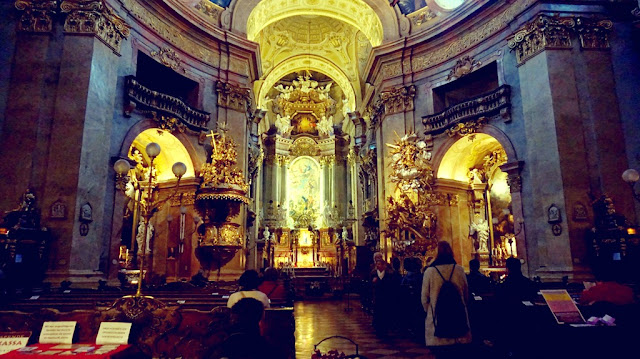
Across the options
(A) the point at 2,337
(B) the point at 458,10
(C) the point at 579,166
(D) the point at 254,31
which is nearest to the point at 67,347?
(A) the point at 2,337

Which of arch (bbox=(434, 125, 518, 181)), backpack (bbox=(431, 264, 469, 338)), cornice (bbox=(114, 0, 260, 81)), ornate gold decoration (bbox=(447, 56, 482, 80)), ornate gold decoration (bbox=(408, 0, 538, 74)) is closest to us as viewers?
backpack (bbox=(431, 264, 469, 338))

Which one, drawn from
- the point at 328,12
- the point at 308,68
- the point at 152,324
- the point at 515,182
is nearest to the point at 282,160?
the point at 308,68

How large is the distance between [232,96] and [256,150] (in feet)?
17.4

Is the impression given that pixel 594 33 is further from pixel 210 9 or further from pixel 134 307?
pixel 134 307

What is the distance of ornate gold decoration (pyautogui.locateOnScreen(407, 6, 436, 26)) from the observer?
15.3 meters

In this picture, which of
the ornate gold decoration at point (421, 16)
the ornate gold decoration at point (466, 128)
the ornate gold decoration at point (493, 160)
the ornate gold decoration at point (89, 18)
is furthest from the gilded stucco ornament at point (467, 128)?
the ornate gold decoration at point (89, 18)

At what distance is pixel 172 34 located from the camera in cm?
1300

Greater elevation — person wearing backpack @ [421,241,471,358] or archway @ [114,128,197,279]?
archway @ [114,128,197,279]

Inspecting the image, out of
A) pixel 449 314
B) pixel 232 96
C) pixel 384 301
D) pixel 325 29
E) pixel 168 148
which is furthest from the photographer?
pixel 325 29

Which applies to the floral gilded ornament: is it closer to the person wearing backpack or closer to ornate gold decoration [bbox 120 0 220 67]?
ornate gold decoration [bbox 120 0 220 67]

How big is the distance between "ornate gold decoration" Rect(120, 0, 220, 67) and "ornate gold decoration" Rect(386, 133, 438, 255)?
7.41m

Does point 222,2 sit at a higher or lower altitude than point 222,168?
higher

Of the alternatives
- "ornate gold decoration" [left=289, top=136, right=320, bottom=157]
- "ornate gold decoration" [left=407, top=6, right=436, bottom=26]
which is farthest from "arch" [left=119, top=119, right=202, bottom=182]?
"ornate gold decoration" [left=289, top=136, right=320, bottom=157]

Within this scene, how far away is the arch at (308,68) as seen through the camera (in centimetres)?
2244
